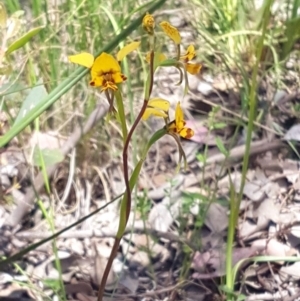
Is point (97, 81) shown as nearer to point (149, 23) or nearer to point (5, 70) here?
point (149, 23)

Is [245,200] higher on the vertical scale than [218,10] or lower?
lower

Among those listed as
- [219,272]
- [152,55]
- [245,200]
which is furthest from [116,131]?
[152,55]

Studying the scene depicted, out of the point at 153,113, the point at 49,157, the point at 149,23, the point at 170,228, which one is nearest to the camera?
the point at 149,23

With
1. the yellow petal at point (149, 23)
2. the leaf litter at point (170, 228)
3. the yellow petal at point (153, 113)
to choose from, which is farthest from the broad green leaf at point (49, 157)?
the yellow petal at point (149, 23)

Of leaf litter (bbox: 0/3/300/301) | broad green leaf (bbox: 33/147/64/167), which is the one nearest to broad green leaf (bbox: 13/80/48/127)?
broad green leaf (bbox: 33/147/64/167)

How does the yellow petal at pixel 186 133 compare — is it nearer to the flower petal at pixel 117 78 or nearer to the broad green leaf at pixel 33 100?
the flower petal at pixel 117 78

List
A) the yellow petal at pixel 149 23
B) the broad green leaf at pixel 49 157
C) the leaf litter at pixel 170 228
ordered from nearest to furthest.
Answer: the yellow petal at pixel 149 23 < the broad green leaf at pixel 49 157 < the leaf litter at pixel 170 228

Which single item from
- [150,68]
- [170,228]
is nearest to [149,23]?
[150,68]

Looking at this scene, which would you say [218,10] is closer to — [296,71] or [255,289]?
[296,71]
